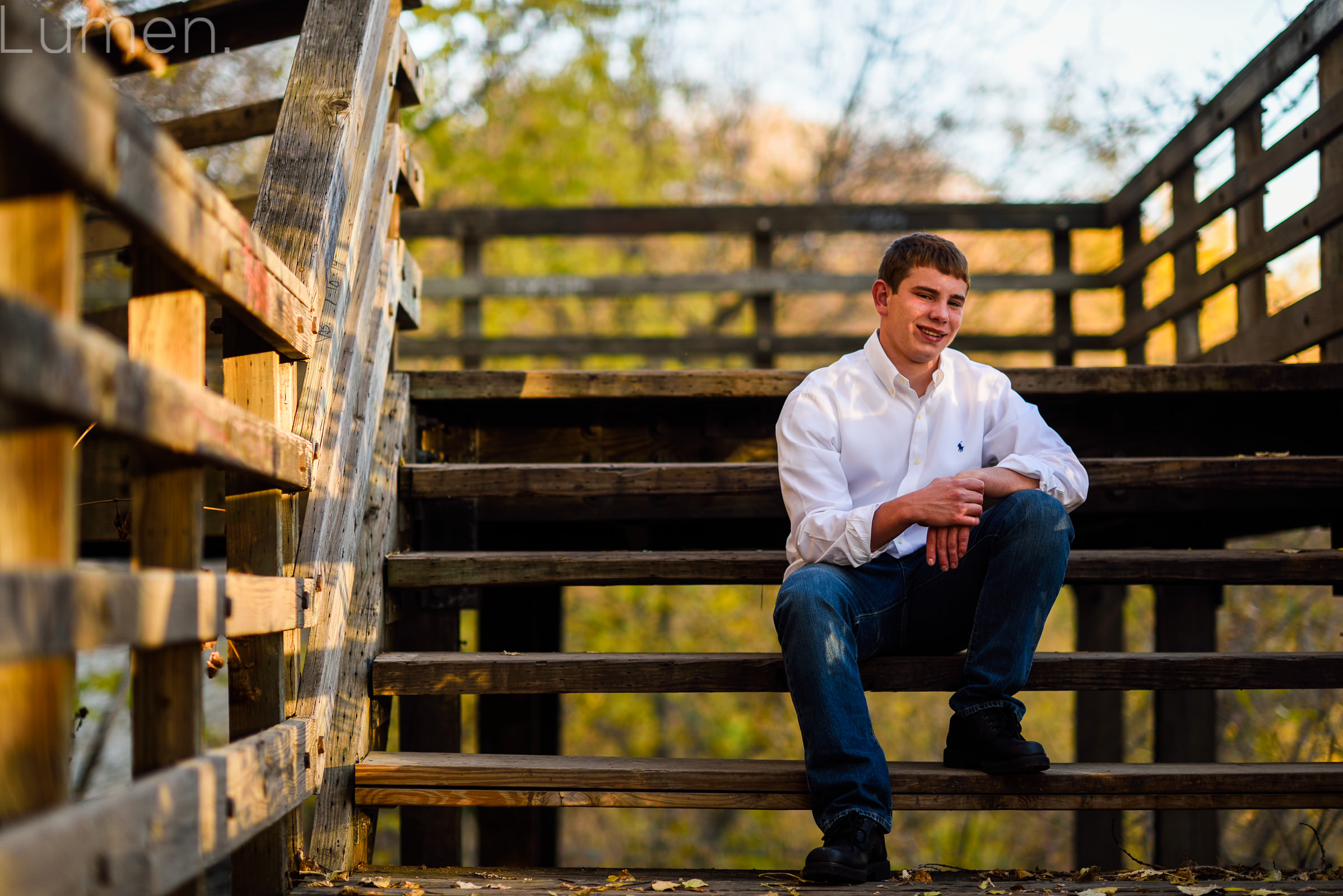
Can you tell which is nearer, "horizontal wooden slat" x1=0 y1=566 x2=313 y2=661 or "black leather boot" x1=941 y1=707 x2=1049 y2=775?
"horizontal wooden slat" x1=0 y1=566 x2=313 y2=661

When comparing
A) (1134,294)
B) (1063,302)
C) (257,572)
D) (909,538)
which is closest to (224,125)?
(257,572)

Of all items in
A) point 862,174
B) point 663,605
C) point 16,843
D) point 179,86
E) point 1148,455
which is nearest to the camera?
point 16,843

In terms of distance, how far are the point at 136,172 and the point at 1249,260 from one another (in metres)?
3.46

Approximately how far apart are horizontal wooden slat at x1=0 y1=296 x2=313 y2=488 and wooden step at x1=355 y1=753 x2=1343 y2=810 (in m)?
0.81

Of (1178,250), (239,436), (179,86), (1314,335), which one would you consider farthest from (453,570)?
(179,86)

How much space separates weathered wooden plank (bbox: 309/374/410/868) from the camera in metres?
1.94

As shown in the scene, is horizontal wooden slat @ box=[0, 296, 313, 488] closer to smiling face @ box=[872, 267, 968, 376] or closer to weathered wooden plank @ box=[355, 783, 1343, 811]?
weathered wooden plank @ box=[355, 783, 1343, 811]

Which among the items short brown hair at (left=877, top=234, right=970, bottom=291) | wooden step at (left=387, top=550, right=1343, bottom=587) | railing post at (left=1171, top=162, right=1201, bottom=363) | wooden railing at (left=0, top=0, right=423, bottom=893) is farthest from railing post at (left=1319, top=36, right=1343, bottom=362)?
wooden railing at (left=0, top=0, right=423, bottom=893)

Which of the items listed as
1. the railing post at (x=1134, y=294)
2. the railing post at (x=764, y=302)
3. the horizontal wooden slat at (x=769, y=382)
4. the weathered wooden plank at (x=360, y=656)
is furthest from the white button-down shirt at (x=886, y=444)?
the railing post at (x=764, y=302)

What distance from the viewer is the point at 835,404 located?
7.68 ft

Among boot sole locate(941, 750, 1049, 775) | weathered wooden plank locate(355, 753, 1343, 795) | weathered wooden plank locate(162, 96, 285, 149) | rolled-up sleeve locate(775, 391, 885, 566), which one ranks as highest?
weathered wooden plank locate(162, 96, 285, 149)

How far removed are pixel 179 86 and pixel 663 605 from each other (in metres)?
8.20

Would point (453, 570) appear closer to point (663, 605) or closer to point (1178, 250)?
point (1178, 250)

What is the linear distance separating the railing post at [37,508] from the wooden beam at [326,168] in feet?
3.15
